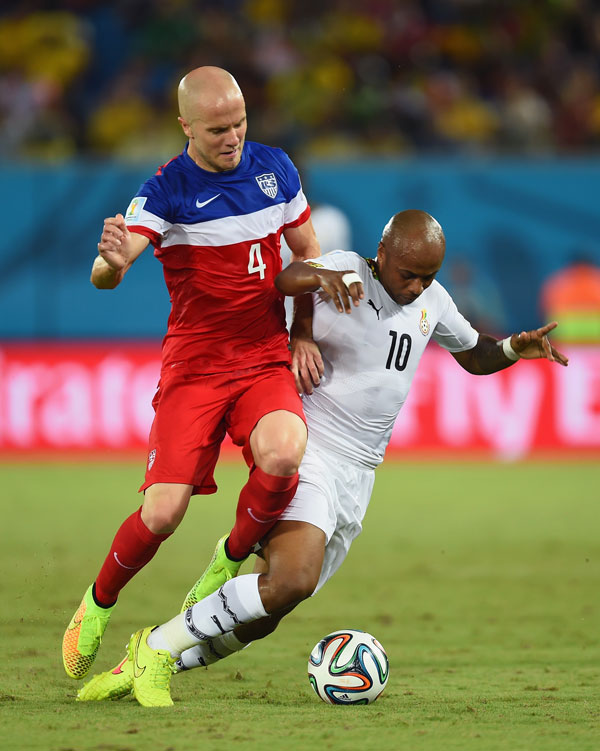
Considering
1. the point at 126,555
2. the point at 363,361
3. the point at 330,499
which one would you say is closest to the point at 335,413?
the point at 363,361

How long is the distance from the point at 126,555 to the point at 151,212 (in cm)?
147

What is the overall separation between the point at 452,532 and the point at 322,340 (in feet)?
15.8

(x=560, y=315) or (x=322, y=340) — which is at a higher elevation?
(x=322, y=340)

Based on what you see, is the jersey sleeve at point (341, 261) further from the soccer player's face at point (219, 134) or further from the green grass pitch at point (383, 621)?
the green grass pitch at point (383, 621)

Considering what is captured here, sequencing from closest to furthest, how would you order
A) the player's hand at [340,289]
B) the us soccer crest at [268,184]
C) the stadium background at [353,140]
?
the player's hand at [340,289], the us soccer crest at [268,184], the stadium background at [353,140]

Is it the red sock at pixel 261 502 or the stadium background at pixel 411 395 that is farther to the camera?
the stadium background at pixel 411 395

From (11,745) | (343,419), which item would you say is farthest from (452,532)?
(11,745)

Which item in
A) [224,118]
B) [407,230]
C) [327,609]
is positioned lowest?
[327,609]

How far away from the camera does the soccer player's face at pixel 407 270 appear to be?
15.6 feet

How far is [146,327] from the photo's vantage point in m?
15.6

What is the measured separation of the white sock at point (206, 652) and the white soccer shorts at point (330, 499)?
0.47 m

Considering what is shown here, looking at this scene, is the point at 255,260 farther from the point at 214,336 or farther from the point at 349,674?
the point at 349,674

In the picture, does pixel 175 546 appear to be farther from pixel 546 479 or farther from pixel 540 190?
pixel 540 190

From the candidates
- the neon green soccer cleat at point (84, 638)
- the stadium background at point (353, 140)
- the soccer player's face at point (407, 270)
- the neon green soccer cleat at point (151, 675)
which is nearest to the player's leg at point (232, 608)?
the neon green soccer cleat at point (151, 675)
